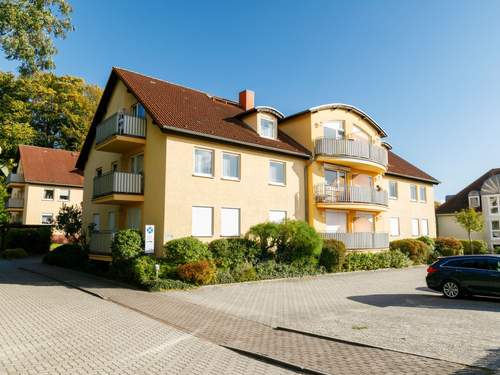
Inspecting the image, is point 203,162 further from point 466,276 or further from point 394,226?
point 394,226

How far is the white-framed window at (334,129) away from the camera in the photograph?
81.5 feet

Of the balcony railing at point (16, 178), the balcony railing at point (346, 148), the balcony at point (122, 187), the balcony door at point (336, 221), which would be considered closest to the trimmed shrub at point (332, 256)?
the balcony door at point (336, 221)

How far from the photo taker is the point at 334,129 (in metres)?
25.2

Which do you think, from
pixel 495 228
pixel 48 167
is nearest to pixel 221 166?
pixel 48 167

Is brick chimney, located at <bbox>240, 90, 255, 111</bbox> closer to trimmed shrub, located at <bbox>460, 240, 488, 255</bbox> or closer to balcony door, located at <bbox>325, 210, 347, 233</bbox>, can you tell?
balcony door, located at <bbox>325, 210, 347, 233</bbox>

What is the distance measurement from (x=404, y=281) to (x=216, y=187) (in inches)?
380

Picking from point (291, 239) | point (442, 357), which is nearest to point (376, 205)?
point (291, 239)

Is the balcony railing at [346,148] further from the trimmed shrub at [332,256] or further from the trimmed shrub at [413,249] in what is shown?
the trimmed shrub at [413,249]

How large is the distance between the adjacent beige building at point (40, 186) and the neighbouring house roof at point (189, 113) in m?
15.8

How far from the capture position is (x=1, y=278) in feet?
59.1

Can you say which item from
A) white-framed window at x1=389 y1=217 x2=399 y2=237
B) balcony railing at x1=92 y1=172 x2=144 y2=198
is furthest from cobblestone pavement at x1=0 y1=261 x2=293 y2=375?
white-framed window at x1=389 y1=217 x2=399 y2=237

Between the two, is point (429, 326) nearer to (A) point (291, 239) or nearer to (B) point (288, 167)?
(A) point (291, 239)

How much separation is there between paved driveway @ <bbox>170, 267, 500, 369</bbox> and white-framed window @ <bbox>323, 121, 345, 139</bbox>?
10.2 meters

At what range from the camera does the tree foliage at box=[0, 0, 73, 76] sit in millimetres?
17875
